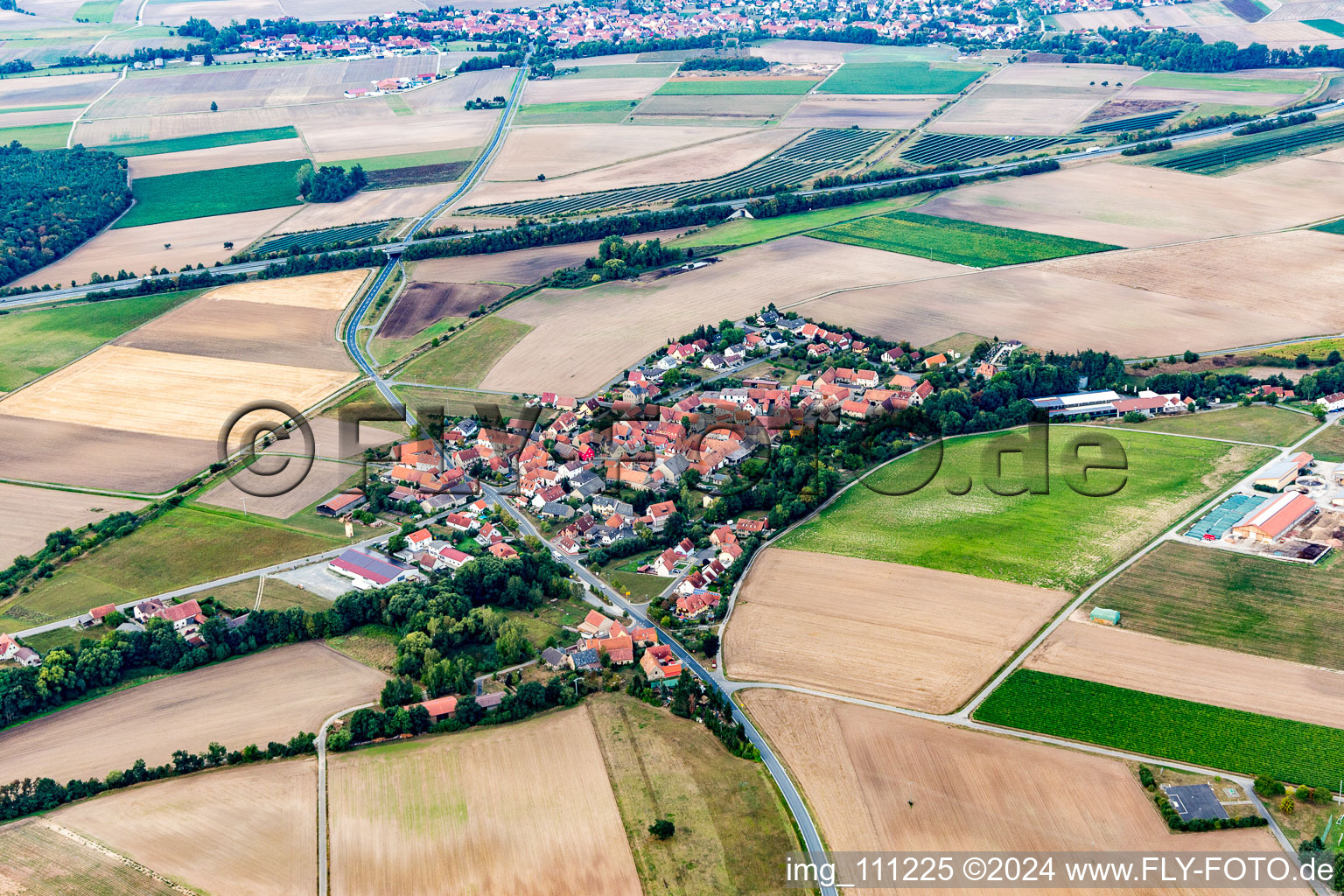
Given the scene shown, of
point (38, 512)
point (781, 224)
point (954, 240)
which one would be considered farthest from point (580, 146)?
point (38, 512)

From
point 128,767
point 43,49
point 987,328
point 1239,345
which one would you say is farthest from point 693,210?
point 43,49

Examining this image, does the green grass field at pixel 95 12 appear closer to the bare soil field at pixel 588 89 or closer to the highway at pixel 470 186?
the bare soil field at pixel 588 89

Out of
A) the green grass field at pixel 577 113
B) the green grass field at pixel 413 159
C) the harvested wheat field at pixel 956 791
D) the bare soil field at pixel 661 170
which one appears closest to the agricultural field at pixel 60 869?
the harvested wheat field at pixel 956 791

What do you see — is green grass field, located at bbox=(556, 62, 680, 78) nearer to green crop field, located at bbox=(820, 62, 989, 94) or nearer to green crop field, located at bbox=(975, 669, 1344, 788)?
green crop field, located at bbox=(820, 62, 989, 94)

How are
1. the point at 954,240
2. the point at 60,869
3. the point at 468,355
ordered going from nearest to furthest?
the point at 60,869
the point at 468,355
the point at 954,240

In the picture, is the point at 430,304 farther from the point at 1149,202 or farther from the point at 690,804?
the point at 1149,202

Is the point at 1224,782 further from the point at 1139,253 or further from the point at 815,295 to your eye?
the point at 1139,253
